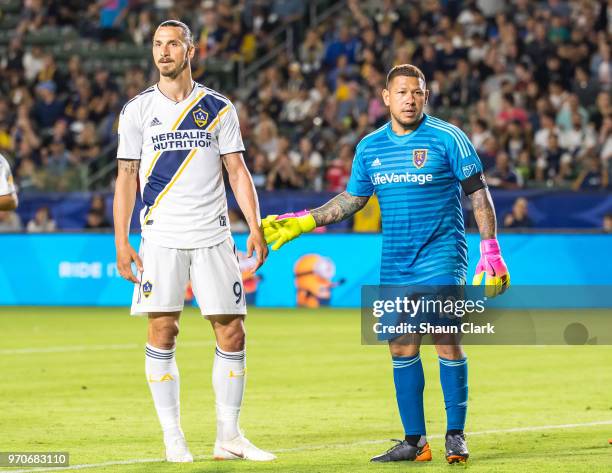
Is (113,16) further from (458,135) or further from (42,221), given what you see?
(458,135)

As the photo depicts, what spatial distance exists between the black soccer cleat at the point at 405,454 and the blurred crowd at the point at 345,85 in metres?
15.0

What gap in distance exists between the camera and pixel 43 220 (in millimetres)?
25766

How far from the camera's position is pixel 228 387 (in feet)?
28.7

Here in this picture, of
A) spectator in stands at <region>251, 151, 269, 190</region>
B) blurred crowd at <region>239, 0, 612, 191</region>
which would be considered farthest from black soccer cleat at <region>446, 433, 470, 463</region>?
spectator in stands at <region>251, 151, 269, 190</region>

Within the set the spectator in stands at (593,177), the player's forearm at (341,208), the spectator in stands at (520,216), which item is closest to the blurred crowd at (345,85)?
the spectator in stands at (593,177)

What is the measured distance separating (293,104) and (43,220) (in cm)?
576

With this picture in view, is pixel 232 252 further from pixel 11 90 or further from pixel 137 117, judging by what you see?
pixel 11 90

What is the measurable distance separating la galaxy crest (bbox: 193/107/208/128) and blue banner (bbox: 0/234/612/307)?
13.6m

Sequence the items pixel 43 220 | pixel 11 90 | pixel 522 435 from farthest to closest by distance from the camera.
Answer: pixel 11 90 → pixel 43 220 → pixel 522 435

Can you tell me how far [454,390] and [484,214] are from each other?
1.03 metres

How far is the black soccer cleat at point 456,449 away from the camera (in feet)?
27.6

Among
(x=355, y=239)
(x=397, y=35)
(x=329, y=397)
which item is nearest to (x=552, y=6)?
(x=397, y=35)

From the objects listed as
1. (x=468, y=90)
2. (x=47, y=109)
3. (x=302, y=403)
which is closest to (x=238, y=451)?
(x=302, y=403)

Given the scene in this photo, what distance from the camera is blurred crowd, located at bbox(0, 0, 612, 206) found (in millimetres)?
24891
